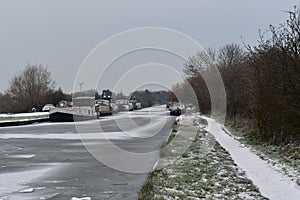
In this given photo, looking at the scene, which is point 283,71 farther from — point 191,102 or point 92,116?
point 191,102

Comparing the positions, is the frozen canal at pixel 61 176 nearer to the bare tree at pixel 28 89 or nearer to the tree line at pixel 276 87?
the tree line at pixel 276 87

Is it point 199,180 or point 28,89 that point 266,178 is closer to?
point 199,180

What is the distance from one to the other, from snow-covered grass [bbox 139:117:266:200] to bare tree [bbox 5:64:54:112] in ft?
218

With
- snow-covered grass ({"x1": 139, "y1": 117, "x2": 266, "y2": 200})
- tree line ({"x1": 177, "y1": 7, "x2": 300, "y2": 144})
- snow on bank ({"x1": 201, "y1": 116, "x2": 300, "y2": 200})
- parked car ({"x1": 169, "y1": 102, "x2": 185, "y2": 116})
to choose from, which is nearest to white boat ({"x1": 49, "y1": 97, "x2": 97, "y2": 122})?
parked car ({"x1": 169, "y1": 102, "x2": 185, "y2": 116})

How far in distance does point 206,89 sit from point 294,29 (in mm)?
33423

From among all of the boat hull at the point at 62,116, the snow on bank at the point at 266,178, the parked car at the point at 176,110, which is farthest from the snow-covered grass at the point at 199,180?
the parked car at the point at 176,110

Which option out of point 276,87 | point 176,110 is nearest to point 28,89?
point 176,110

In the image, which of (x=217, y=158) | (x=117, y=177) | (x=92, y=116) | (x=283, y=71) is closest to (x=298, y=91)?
(x=283, y=71)

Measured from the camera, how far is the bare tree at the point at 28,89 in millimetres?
76812

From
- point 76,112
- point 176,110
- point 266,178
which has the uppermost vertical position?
point 76,112

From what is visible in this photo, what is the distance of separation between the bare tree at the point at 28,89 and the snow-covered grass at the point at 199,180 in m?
66.5

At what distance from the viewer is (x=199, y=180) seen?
30.8ft

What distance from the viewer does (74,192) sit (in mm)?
8453

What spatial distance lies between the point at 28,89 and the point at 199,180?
7493cm
